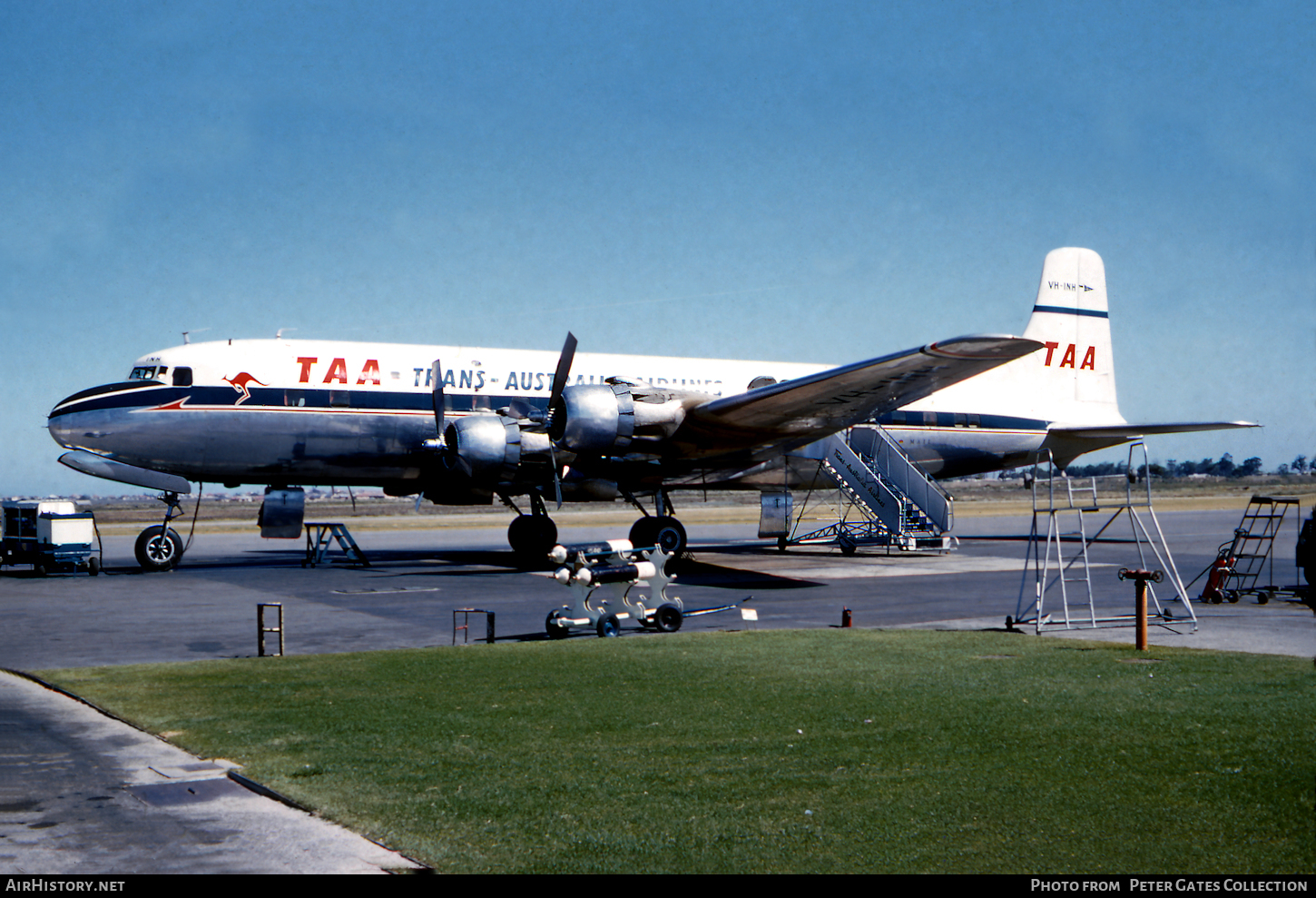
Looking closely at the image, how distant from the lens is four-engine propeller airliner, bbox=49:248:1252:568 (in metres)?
21.1

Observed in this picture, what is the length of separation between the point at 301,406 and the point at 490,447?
186 inches

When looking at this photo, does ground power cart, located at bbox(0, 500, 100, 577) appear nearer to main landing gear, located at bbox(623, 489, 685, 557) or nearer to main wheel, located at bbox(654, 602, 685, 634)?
main landing gear, located at bbox(623, 489, 685, 557)

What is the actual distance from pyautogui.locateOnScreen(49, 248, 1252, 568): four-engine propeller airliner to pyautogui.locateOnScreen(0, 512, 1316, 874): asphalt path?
2086mm

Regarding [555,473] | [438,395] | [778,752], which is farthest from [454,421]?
[778,752]

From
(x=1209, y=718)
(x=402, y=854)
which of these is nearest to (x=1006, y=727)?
(x=1209, y=718)

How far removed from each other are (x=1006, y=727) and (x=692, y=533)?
114 ft

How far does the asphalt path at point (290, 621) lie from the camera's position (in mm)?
5523

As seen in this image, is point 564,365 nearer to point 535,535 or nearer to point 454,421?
point 454,421

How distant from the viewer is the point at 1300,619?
14.9 meters

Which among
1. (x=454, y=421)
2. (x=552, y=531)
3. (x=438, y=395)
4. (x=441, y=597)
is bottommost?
(x=441, y=597)

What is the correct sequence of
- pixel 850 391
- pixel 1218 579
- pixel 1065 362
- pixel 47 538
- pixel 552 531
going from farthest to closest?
1. pixel 1065 362
2. pixel 552 531
3. pixel 47 538
4. pixel 850 391
5. pixel 1218 579

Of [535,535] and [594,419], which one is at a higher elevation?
[594,419]

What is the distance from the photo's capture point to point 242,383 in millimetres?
23203

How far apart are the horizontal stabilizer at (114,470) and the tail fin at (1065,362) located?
21332mm
